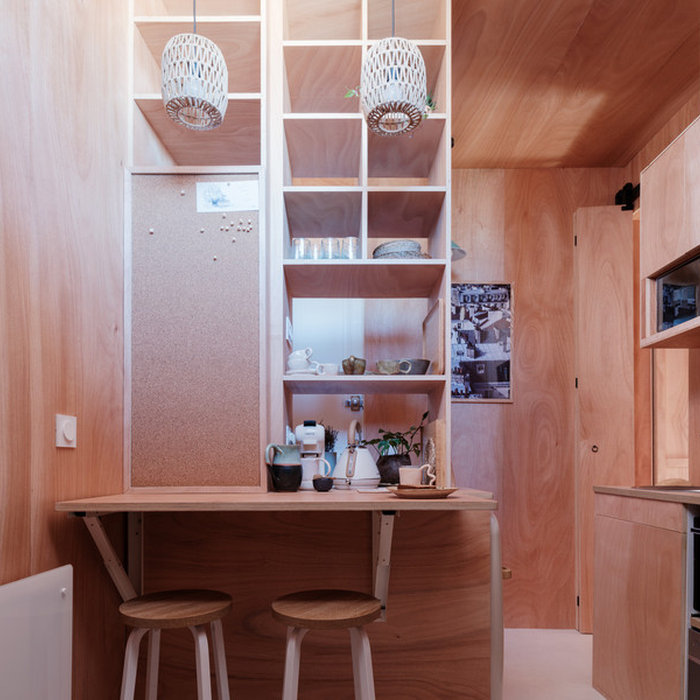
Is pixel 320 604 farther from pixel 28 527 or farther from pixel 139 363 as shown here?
pixel 139 363

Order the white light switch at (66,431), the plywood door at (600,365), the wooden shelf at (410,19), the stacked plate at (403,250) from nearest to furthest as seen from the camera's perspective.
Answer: the white light switch at (66,431) → the stacked plate at (403,250) → the wooden shelf at (410,19) → the plywood door at (600,365)

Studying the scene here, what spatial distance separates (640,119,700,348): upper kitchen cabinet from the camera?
98.0 inches

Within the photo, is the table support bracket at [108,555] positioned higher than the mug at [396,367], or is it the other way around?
the mug at [396,367]

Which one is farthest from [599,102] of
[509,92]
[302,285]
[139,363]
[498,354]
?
[139,363]

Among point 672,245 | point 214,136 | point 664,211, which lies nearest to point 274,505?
point 214,136

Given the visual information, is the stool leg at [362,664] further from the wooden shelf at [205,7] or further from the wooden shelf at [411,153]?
the wooden shelf at [205,7]

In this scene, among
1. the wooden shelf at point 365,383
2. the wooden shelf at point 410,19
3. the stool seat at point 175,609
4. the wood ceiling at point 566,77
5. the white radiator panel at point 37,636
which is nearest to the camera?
the white radiator panel at point 37,636

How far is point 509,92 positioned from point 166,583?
2883mm

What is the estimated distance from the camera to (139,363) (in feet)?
7.47

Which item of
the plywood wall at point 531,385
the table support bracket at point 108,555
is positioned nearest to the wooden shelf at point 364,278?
the table support bracket at point 108,555

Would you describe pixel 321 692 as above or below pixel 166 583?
below

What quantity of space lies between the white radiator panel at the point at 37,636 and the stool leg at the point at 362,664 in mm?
724

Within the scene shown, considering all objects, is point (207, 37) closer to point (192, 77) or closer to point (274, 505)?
point (192, 77)

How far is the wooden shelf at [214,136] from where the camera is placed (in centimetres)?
248
